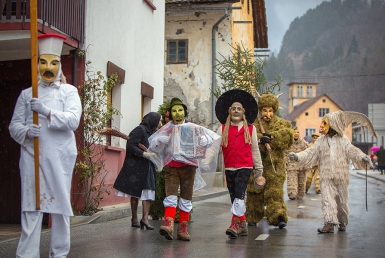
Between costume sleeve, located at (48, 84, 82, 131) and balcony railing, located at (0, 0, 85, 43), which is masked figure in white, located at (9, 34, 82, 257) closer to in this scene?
costume sleeve, located at (48, 84, 82, 131)

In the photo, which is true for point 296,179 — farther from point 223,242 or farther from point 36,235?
point 36,235

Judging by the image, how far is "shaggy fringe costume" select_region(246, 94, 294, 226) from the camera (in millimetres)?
10445

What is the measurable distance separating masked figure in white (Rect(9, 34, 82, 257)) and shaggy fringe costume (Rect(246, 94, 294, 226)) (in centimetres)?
482

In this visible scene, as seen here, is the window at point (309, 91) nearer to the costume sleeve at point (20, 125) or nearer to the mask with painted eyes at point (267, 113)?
the mask with painted eyes at point (267, 113)

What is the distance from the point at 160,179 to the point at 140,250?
12.0 feet

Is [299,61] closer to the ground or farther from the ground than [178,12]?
farther from the ground

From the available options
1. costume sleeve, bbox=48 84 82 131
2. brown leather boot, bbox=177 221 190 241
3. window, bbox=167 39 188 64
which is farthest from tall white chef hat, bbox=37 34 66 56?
window, bbox=167 39 188 64

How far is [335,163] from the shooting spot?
10102 millimetres

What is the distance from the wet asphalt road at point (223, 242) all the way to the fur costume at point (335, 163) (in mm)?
325

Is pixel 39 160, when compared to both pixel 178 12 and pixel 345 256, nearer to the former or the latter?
pixel 345 256

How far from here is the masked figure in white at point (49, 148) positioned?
19.6ft

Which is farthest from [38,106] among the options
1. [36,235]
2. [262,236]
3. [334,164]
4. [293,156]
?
[334,164]

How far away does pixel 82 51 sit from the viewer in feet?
39.3

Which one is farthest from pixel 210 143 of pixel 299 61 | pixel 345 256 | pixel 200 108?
pixel 299 61
